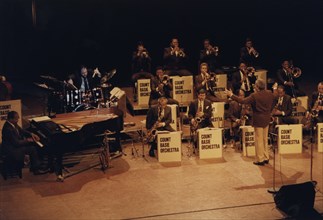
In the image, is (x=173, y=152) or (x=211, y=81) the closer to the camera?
(x=173, y=152)

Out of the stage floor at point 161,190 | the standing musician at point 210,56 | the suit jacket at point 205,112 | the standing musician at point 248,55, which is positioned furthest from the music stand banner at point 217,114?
the standing musician at point 248,55

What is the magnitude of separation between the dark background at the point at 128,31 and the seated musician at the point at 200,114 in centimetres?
597

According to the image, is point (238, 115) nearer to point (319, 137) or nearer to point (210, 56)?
point (319, 137)

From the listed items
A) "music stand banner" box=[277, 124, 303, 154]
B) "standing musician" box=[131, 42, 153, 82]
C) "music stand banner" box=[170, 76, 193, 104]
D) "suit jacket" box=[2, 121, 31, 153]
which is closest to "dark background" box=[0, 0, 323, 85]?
"standing musician" box=[131, 42, 153, 82]

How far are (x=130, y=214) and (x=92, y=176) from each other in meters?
2.11

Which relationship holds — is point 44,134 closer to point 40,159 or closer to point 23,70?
point 40,159

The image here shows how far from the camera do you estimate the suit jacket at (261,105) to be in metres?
13.5

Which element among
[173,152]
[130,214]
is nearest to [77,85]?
[173,152]

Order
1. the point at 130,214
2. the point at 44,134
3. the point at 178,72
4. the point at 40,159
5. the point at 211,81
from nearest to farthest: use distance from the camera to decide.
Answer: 1. the point at 130,214
2. the point at 44,134
3. the point at 40,159
4. the point at 211,81
5. the point at 178,72

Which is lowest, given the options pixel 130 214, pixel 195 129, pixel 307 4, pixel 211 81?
pixel 130 214

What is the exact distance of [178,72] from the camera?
18.2 metres

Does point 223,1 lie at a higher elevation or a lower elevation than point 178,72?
higher

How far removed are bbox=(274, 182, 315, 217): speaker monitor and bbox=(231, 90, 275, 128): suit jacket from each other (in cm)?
252

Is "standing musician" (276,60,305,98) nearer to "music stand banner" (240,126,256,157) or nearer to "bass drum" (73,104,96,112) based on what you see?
"music stand banner" (240,126,256,157)
